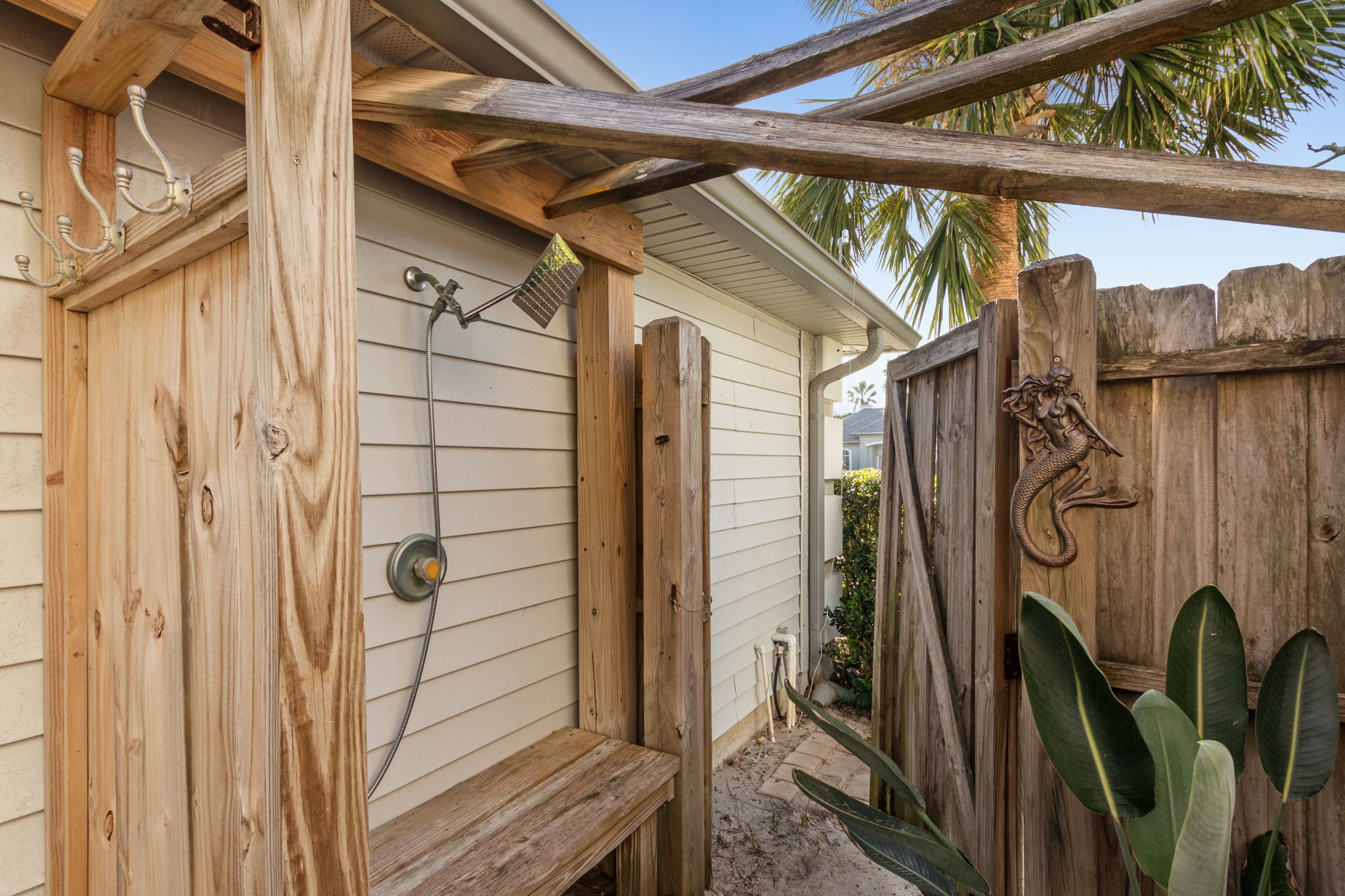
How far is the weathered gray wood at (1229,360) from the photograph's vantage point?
124 centimetres

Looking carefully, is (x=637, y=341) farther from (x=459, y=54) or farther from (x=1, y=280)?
(x=1, y=280)

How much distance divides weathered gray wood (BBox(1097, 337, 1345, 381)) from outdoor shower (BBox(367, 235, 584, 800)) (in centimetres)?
140

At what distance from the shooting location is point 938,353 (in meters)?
2.03

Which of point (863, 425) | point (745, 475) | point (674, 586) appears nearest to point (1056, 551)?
point (674, 586)

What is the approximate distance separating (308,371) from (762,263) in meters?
2.47

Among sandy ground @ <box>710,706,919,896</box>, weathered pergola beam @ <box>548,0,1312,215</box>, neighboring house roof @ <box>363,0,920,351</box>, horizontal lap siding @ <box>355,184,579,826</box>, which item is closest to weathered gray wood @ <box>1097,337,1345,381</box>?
weathered pergola beam @ <box>548,0,1312,215</box>

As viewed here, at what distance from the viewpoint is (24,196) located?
3.05 ft

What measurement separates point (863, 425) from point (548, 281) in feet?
69.9

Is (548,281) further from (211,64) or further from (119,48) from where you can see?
(119,48)

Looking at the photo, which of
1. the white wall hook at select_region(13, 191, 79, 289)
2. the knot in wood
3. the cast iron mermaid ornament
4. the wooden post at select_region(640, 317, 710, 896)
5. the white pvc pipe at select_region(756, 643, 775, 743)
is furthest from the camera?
the white pvc pipe at select_region(756, 643, 775, 743)

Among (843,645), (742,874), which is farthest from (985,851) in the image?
(843,645)

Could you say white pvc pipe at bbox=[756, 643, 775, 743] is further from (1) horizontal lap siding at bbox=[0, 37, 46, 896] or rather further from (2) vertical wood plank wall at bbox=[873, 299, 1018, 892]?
(1) horizontal lap siding at bbox=[0, 37, 46, 896]

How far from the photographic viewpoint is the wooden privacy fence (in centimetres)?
126

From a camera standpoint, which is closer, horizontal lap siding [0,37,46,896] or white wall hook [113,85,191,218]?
white wall hook [113,85,191,218]
